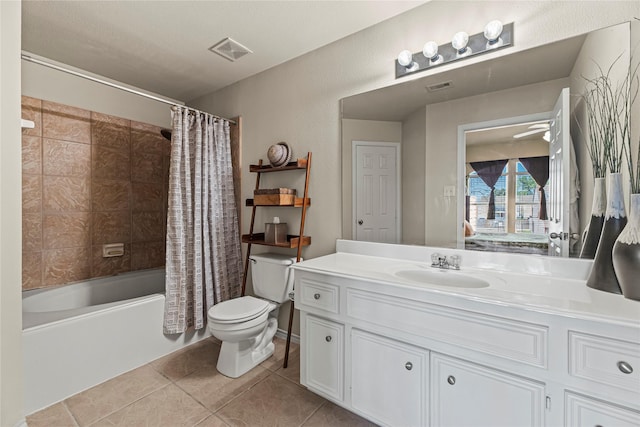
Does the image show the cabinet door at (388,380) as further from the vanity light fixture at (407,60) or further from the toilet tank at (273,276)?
the vanity light fixture at (407,60)

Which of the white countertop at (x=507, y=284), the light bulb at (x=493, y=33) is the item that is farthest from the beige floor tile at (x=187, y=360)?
the light bulb at (x=493, y=33)

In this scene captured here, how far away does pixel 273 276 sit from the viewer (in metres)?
2.23

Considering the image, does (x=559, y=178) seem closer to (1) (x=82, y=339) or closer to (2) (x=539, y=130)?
(2) (x=539, y=130)

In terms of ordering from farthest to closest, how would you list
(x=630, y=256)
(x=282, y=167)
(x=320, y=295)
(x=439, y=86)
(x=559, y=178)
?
(x=282, y=167) → (x=439, y=86) → (x=320, y=295) → (x=559, y=178) → (x=630, y=256)

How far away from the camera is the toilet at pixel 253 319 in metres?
1.85

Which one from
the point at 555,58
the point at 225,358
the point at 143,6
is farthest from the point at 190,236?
the point at 555,58

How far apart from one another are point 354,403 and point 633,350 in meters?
1.11

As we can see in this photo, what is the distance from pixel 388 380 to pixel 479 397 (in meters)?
0.38

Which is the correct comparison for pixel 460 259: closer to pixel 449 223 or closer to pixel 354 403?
pixel 449 223

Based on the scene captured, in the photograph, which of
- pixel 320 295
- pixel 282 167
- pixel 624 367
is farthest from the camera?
pixel 282 167

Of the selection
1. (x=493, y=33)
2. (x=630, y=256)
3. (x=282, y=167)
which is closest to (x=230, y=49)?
(x=282, y=167)

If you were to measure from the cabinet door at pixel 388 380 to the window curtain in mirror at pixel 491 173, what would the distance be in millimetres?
847

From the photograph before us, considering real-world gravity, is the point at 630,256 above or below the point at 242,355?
above

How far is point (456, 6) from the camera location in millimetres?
1604
